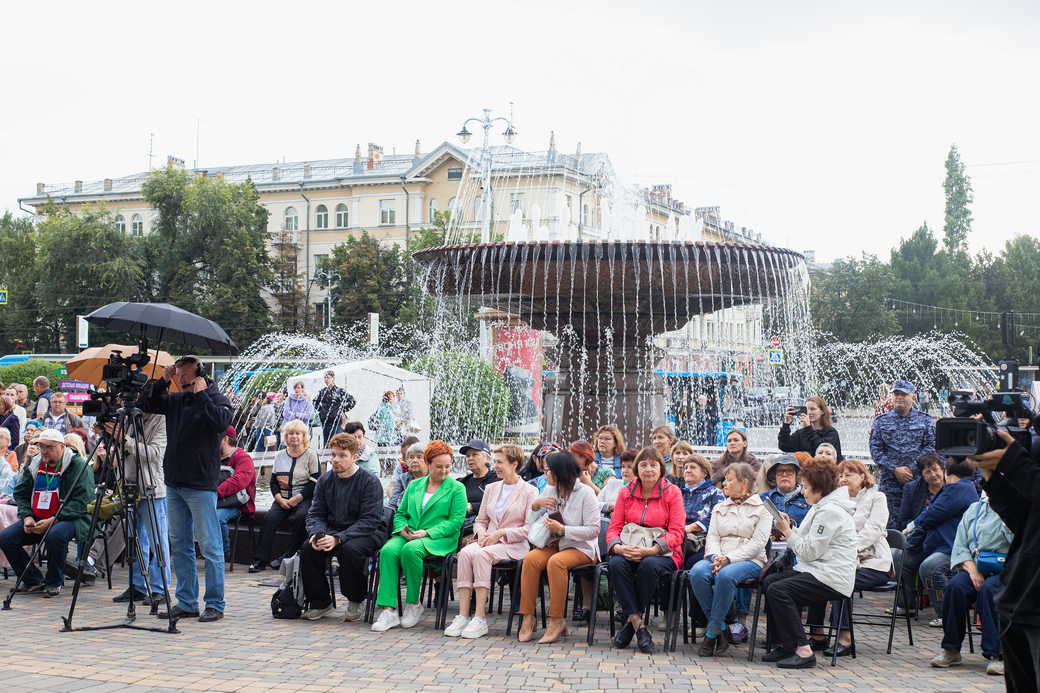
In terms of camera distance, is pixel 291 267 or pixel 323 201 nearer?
pixel 291 267

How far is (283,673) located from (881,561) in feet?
14.4

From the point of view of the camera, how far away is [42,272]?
6094cm

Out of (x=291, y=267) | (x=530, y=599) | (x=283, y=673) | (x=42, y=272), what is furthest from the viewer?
(x=291, y=267)

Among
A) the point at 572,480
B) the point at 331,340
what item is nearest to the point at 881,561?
the point at 572,480

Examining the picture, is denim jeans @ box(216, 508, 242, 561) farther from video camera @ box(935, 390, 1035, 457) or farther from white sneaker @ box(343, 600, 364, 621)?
video camera @ box(935, 390, 1035, 457)

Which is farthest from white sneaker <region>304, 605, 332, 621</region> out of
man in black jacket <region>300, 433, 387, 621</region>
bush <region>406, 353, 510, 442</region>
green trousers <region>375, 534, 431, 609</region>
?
bush <region>406, 353, 510, 442</region>

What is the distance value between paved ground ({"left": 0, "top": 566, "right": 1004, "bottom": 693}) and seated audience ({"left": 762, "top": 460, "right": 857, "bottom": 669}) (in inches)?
8.2

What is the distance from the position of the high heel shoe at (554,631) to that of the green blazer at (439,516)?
3.62 ft

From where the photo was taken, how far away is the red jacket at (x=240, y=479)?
36.4ft


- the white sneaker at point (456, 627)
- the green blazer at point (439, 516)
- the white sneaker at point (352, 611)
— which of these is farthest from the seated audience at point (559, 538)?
the white sneaker at point (352, 611)

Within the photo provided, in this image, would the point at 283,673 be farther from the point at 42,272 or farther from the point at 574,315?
the point at 42,272

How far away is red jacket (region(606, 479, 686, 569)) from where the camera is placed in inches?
316

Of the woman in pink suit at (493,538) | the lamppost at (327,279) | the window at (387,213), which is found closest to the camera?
the woman in pink suit at (493,538)

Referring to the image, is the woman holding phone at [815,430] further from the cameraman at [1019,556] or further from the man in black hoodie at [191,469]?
the cameraman at [1019,556]
